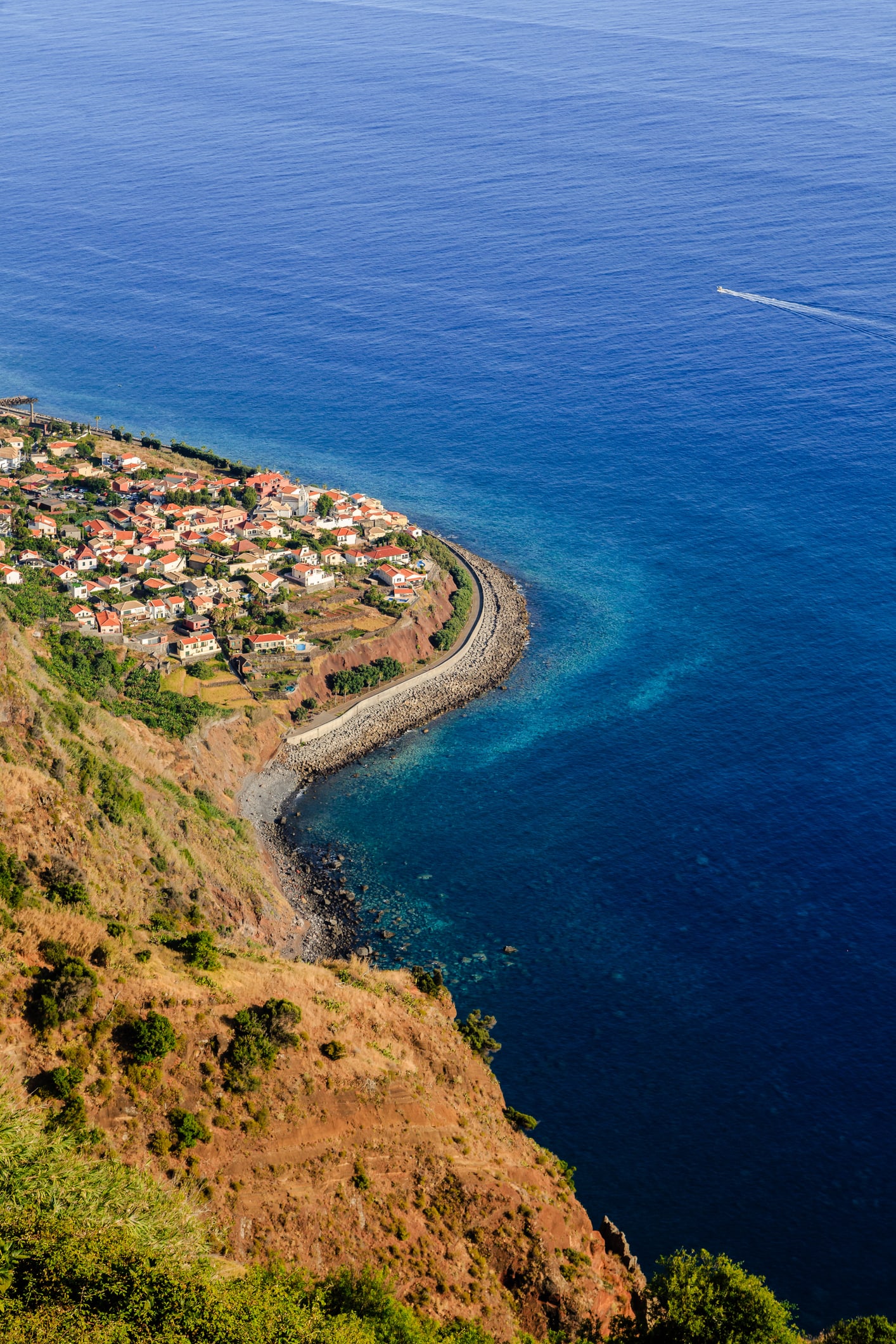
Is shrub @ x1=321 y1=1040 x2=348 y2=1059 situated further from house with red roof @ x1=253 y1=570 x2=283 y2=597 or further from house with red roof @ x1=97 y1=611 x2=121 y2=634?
house with red roof @ x1=253 y1=570 x2=283 y2=597

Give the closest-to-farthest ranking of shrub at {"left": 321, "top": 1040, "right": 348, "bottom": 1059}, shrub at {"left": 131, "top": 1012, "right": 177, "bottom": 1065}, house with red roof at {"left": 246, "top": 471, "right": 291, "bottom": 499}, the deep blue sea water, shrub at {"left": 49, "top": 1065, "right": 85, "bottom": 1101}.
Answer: shrub at {"left": 49, "top": 1065, "right": 85, "bottom": 1101} → shrub at {"left": 131, "top": 1012, "right": 177, "bottom": 1065} → shrub at {"left": 321, "top": 1040, "right": 348, "bottom": 1059} → the deep blue sea water → house with red roof at {"left": 246, "top": 471, "right": 291, "bottom": 499}

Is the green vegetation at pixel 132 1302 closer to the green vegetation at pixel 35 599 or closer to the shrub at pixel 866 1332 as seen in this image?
the shrub at pixel 866 1332

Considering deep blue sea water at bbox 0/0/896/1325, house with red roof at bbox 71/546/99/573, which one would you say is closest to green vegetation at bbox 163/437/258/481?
deep blue sea water at bbox 0/0/896/1325

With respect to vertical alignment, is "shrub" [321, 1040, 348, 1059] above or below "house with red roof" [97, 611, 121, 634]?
above

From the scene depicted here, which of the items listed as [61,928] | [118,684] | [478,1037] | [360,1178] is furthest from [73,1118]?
[118,684]

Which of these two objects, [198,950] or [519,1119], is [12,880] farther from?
[519,1119]

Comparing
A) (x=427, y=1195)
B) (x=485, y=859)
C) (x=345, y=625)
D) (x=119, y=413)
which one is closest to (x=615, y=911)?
(x=485, y=859)
